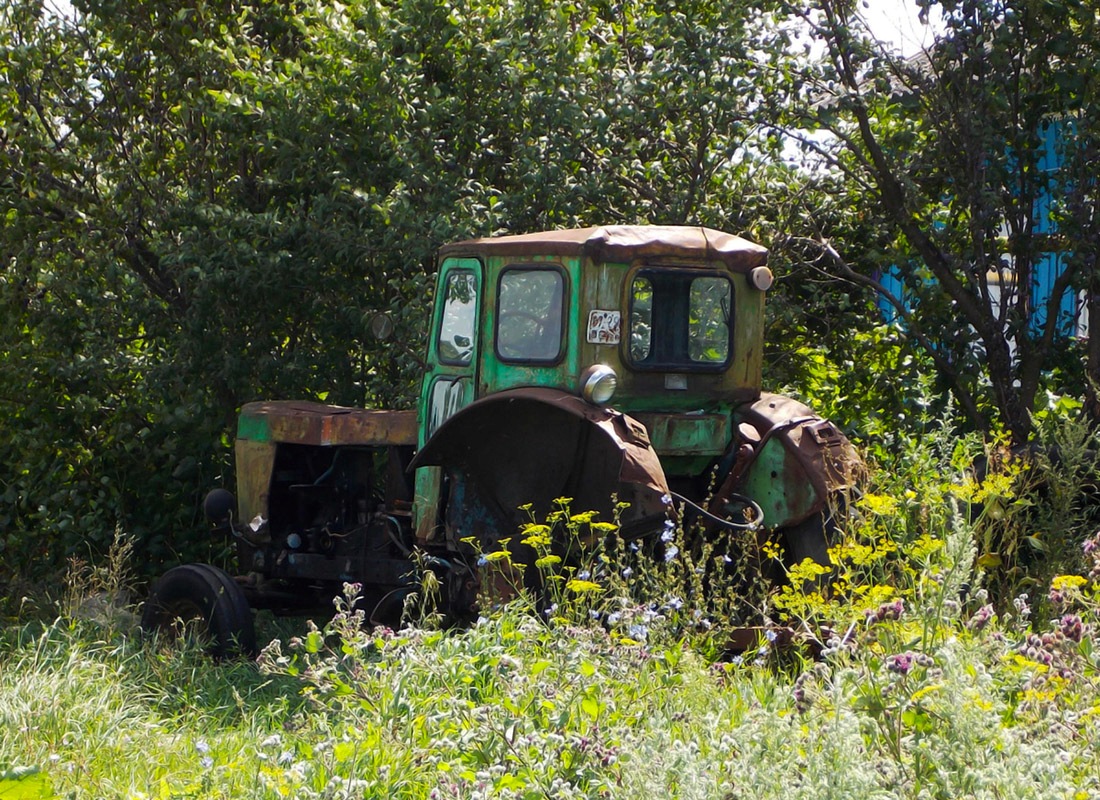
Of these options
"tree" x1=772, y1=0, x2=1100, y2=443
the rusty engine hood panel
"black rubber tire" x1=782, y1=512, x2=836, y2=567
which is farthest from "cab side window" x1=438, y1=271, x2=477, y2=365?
"tree" x1=772, y1=0, x2=1100, y2=443

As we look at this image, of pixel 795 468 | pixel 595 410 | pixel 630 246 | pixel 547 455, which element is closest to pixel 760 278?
pixel 630 246

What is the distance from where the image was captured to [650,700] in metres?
4.45

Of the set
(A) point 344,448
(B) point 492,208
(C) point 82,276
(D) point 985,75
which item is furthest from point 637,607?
(C) point 82,276

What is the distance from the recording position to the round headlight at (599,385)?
18.5ft

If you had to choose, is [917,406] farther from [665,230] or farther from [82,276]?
[82,276]

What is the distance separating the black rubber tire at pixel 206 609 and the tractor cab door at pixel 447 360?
113cm

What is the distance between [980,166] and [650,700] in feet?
17.5

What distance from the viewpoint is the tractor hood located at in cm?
535

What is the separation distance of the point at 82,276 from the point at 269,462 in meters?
3.14

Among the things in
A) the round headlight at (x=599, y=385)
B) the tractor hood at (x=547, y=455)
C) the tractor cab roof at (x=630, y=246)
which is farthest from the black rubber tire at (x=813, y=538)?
the tractor cab roof at (x=630, y=246)

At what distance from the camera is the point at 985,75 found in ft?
28.3

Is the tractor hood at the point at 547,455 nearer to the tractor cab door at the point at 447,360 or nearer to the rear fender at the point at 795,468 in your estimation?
the tractor cab door at the point at 447,360

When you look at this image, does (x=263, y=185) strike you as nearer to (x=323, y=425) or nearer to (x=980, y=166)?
(x=323, y=425)

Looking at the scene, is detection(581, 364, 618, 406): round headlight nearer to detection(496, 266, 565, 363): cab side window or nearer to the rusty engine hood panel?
detection(496, 266, 565, 363): cab side window
